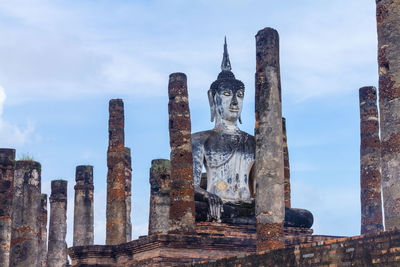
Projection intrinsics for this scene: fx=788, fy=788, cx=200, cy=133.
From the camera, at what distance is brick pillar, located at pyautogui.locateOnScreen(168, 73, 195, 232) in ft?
50.5

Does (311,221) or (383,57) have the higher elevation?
(383,57)

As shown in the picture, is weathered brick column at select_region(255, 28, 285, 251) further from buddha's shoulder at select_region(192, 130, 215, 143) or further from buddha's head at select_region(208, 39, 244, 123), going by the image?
buddha's head at select_region(208, 39, 244, 123)

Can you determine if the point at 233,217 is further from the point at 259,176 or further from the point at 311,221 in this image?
the point at 259,176

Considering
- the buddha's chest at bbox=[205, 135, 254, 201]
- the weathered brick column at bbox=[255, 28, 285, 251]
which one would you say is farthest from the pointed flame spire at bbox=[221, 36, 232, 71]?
the weathered brick column at bbox=[255, 28, 285, 251]

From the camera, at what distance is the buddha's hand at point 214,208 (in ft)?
54.0

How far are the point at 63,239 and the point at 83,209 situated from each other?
7.03ft

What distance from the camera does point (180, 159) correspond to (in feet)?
51.9

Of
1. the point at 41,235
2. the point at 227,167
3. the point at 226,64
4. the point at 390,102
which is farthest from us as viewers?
the point at 41,235

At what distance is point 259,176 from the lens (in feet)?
43.2

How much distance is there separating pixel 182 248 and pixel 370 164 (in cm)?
508

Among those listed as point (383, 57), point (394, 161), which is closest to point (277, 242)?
point (394, 161)

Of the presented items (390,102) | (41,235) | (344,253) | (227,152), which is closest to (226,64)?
(227,152)

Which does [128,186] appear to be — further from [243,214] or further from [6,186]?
[243,214]

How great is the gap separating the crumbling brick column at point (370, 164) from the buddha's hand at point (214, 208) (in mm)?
3205
